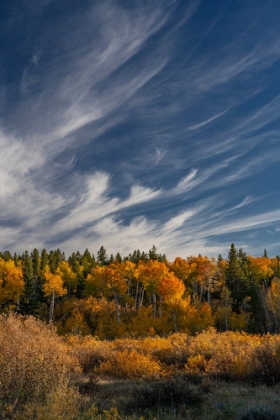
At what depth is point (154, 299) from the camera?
55719 mm

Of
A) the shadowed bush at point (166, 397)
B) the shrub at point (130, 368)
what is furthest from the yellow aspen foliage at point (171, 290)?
the shadowed bush at point (166, 397)

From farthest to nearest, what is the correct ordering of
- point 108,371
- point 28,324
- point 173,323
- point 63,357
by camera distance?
1. point 173,323
2. point 108,371
3. point 28,324
4. point 63,357

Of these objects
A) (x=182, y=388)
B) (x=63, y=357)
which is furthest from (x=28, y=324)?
(x=182, y=388)

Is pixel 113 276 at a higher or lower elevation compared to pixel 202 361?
higher

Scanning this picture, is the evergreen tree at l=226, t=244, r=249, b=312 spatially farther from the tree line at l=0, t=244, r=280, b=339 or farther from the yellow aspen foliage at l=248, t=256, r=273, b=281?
the yellow aspen foliage at l=248, t=256, r=273, b=281

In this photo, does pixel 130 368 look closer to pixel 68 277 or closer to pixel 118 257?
pixel 68 277

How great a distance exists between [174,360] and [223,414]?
9489mm

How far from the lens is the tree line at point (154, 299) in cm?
4881

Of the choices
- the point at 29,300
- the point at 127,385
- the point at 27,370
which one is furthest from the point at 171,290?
the point at 27,370

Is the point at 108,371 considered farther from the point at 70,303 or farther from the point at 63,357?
the point at 70,303

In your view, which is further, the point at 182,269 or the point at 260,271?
the point at 260,271

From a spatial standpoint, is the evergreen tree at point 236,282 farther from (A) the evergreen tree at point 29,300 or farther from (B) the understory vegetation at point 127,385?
(B) the understory vegetation at point 127,385

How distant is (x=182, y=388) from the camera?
36.2 feet

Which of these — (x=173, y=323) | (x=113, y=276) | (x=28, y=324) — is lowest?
(x=173, y=323)
